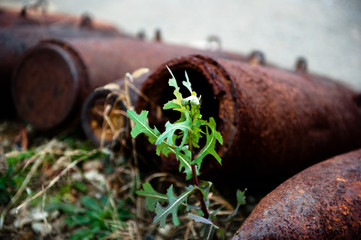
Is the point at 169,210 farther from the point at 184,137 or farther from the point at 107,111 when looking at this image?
the point at 107,111

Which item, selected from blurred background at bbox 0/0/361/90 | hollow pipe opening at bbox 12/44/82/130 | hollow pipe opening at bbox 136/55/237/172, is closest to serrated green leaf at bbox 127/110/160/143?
hollow pipe opening at bbox 136/55/237/172

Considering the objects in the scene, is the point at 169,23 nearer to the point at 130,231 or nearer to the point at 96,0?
the point at 96,0

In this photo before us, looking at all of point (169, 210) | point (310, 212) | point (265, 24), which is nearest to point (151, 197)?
point (169, 210)

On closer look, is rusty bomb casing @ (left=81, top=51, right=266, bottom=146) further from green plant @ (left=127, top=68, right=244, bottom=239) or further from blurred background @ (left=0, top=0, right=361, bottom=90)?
blurred background @ (left=0, top=0, right=361, bottom=90)

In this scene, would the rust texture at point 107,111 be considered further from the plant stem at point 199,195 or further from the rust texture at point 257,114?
the plant stem at point 199,195

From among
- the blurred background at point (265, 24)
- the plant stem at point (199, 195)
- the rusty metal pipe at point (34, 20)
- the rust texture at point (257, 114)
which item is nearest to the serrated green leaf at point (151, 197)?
the plant stem at point (199, 195)

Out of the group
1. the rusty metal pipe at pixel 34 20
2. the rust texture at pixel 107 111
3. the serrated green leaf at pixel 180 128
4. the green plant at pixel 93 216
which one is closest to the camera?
the serrated green leaf at pixel 180 128
